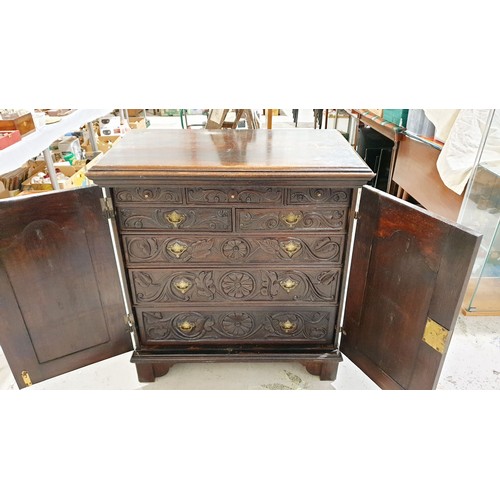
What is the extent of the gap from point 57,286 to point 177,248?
49cm

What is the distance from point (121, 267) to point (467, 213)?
71.8 inches

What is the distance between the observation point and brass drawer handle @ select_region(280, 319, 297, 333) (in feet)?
5.15

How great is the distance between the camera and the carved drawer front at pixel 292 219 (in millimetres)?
1313

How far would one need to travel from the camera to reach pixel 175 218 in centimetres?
132

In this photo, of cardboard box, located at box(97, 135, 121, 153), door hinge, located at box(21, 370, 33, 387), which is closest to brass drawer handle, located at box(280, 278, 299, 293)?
door hinge, located at box(21, 370, 33, 387)

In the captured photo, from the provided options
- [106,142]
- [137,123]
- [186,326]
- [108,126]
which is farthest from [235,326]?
[137,123]

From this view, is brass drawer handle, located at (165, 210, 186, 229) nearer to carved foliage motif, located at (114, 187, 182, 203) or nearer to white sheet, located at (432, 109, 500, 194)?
carved foliage motif, located at (114, 187, 182, 203)

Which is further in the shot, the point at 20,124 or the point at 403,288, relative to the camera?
the point at 20,124

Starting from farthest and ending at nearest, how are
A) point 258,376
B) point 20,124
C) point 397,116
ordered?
point 397,116 → point 20,124 → point 258,376

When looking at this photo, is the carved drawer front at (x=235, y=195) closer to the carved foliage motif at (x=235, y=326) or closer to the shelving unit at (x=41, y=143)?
the carved foliage motif at (x=235, y=326)

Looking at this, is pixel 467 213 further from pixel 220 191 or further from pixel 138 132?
pixel 138 132

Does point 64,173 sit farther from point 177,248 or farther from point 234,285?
point 234,285

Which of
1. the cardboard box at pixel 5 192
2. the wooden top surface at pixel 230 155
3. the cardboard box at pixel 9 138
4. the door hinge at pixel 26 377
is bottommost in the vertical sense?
the door hinge at pixel 26 377

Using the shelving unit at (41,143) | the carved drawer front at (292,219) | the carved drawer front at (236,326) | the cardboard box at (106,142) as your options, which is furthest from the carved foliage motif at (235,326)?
the cardboard box at (106,142)
